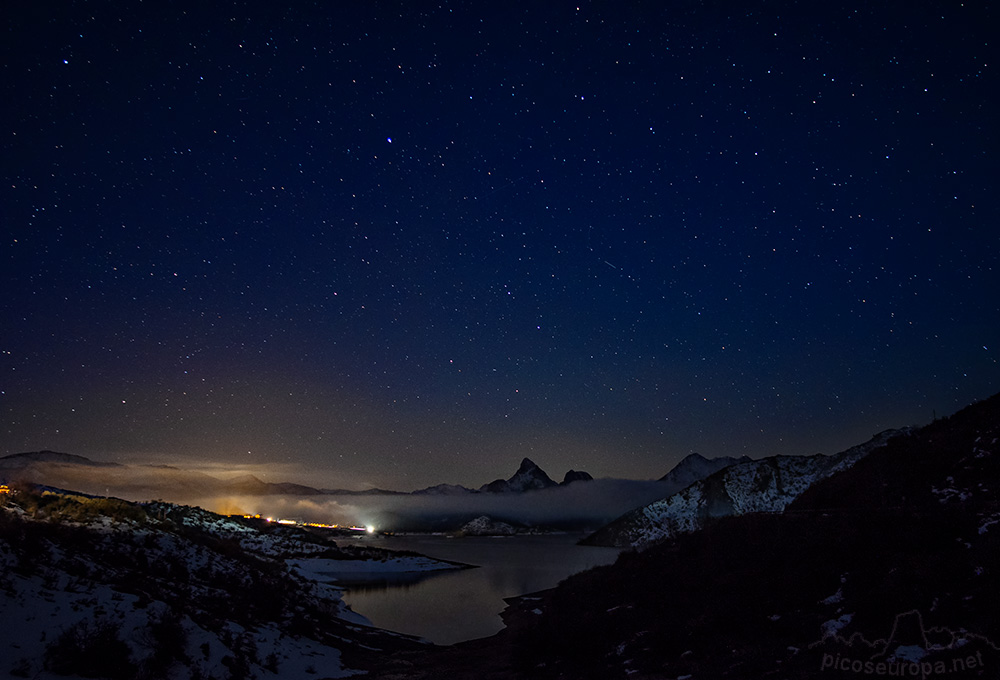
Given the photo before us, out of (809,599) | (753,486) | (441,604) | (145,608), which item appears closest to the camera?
(809,599)

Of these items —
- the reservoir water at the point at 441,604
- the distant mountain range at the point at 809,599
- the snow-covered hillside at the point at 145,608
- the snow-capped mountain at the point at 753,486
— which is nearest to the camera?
the distant mountain range at the point at 809,599

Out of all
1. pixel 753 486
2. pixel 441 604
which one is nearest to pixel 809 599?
pixel 441 604

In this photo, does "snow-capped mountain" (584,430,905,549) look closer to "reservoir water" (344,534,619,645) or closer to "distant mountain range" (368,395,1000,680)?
"reservoir water" (344,534,619,645)

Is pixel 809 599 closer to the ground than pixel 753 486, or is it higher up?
higher up

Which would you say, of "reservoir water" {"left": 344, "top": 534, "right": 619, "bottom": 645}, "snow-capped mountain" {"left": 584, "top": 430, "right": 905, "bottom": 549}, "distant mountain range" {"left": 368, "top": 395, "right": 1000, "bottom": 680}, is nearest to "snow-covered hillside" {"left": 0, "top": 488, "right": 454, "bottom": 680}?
"distant mountain range" {"left": 368, "top": 395, "right": 1000, "bottom": 680}

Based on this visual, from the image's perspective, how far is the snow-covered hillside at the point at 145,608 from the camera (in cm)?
1117

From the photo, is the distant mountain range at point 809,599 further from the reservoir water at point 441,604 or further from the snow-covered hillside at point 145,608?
the reservoir water at point 441,604

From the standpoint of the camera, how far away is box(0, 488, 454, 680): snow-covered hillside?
11172mm

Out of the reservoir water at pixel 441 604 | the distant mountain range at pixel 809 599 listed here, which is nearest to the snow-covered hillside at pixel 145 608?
the distant mountain range at pixel 809 599

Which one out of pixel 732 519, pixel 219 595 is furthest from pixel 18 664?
pixel 732 519

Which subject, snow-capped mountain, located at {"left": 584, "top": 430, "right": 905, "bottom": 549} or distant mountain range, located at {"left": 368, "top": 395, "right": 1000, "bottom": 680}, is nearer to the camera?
distant mountain range, located at {"left": 368, "top": 395, "right": 1000, "bottom": 680}

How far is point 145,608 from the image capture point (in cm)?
1398

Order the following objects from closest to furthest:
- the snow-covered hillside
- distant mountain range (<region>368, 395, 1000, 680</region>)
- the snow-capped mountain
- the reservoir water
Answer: distant mountain range (<region>368, 395, 1000, 680</region>) → the snow-covered hillside → the reservoir water → the snow-capped mountain

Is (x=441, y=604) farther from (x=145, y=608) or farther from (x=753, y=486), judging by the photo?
(x=753, y=486)
